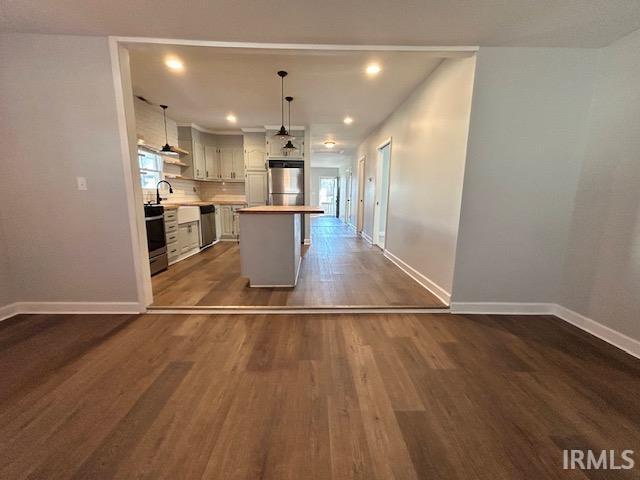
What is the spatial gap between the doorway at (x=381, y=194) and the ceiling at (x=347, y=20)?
11.0ft

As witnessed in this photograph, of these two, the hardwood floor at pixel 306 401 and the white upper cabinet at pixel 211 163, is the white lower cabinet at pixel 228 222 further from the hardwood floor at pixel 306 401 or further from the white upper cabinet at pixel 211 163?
the hardwood floor at pixel 306 401

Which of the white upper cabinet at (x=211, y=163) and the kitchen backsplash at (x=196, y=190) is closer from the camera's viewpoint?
the kitchen backsplash at (x=196, y=190)

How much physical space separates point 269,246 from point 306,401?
1.98 m

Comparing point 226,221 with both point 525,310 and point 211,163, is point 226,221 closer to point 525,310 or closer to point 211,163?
point 211,163

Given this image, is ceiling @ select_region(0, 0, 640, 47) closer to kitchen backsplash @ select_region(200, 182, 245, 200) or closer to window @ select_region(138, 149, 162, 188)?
window @ select_region(138, 149, 162, 188)

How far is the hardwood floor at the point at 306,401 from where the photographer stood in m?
1.15

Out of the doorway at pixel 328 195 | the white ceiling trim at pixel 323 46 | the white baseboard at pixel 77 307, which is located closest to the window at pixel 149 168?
the white baseboard at pixel 77 307

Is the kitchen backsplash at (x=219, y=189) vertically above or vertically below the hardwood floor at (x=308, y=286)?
above

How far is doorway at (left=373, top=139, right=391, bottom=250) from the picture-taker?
5.60m

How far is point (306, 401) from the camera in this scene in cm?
150

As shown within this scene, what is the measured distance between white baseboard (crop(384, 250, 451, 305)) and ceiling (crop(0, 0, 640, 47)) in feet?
7.72

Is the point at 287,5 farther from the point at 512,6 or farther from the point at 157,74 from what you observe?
the point at 157,74

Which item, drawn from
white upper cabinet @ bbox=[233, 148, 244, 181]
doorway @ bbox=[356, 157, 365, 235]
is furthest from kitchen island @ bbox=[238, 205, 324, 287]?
doorway @ bbox=[356, 157, 365, 235]

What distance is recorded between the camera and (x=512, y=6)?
5.75 feet
